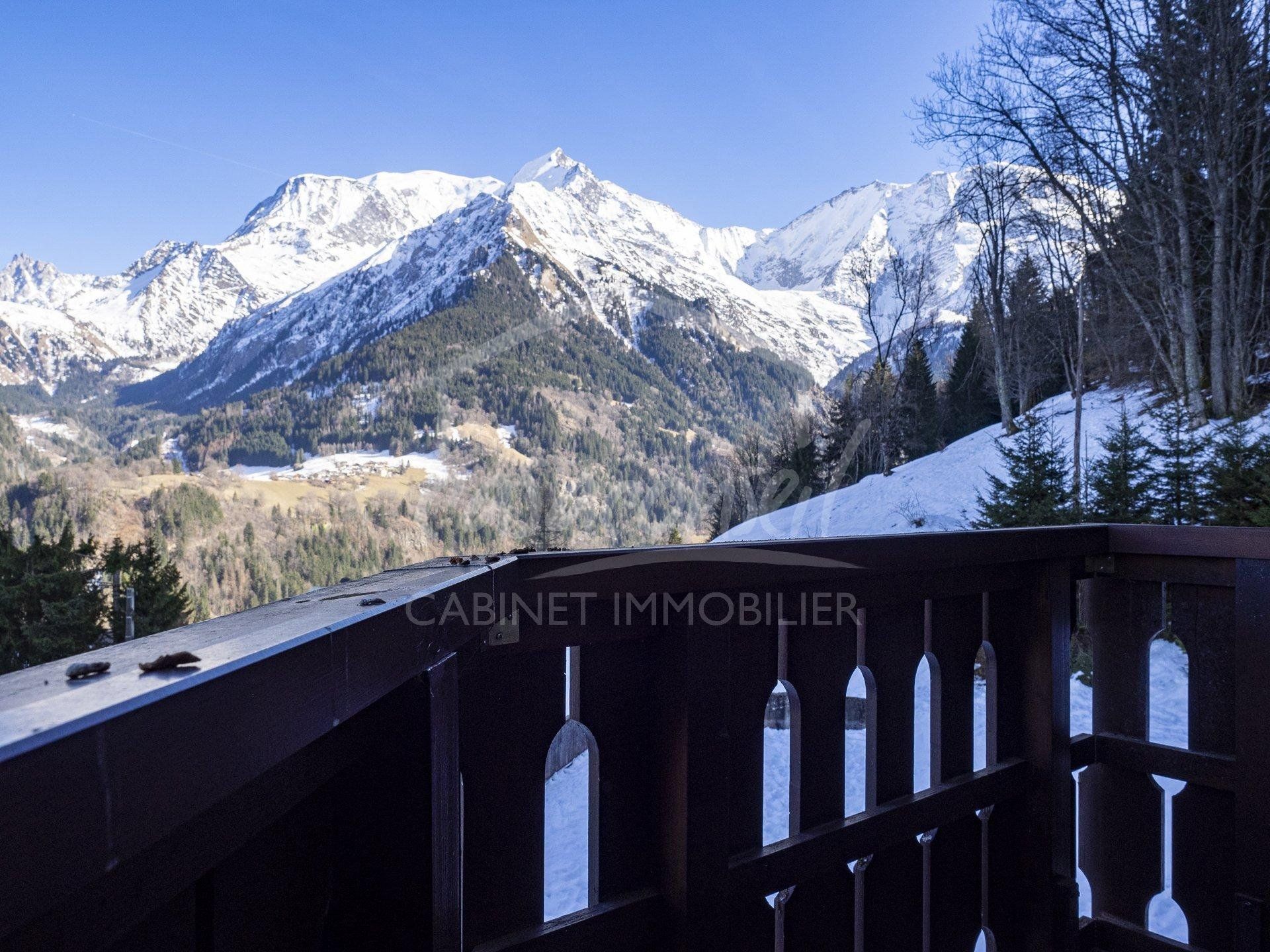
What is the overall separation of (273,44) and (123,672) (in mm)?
71440

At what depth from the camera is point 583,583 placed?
0.88 metres

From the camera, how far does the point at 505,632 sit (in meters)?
0.82

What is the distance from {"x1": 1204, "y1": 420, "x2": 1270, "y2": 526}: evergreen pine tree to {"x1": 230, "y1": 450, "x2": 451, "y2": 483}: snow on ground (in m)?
68.8

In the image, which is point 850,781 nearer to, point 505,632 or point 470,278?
point 505,632

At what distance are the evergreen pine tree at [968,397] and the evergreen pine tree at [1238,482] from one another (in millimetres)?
19214

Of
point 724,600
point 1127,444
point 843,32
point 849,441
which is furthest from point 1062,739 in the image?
point 849,441

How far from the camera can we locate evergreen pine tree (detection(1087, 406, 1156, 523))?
262 inches

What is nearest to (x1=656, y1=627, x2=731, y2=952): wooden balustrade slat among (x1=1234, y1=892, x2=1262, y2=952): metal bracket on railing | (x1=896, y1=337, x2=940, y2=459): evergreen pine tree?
(x1=1234, y1=892, x2=1262, y2=952): metal bracket on railing

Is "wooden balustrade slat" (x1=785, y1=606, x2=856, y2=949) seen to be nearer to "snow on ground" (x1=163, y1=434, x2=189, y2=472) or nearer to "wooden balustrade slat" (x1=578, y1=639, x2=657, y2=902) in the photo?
"wooden balustrade slat" (x1=578, y1=639, x2=657, y2=902)

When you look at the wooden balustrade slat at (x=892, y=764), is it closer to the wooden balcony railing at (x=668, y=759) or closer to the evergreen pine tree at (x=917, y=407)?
the wooden balcony railing at (x=668, y=759)

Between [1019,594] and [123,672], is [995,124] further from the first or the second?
[123,672]

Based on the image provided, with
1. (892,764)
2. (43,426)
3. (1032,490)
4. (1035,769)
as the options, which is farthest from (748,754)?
(43,426)

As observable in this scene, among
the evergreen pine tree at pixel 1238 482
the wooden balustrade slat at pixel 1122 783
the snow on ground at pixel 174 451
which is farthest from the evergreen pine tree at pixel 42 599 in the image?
the snow on ground at pixel 174 451

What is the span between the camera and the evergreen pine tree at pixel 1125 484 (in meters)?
6.65
